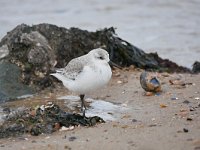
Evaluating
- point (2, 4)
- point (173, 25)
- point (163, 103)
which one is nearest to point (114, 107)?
point (163, 103)

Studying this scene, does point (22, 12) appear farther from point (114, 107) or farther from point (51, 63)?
point (114, 107)

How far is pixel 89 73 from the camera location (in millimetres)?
6098

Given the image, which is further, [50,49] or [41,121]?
[50,49]

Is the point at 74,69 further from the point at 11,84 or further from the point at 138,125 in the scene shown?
the point at 11,84

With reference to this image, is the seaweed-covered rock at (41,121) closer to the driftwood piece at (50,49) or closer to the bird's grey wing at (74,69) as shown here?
the bird's grey wing at (74,69)

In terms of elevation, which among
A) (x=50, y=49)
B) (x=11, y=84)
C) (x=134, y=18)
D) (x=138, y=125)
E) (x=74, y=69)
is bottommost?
(x=138, y=125)

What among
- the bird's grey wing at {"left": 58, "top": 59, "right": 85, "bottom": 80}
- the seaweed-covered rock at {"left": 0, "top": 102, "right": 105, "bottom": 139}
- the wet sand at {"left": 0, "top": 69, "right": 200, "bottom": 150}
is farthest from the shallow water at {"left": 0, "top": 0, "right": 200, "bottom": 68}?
the seaweed-covered rock at {"left": 0, "top": 102, "right": 105, "bottom": 139}

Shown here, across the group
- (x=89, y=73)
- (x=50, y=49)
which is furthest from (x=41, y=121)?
(x=50, y=49)

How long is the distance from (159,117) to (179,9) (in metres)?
8.14

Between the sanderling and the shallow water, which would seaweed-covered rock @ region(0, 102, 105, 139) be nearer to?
the sanderling

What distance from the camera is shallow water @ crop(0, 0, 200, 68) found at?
36.8ft

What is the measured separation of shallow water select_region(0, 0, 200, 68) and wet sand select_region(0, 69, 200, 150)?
290 cm

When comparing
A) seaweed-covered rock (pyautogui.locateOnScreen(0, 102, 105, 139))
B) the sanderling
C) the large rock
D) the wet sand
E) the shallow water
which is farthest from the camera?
the shallow water

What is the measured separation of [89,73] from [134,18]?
7.29 m
